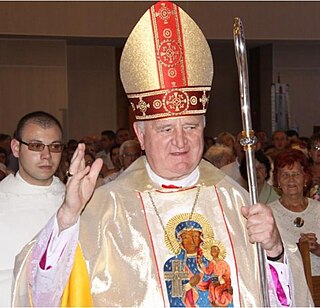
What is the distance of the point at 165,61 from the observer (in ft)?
12.2

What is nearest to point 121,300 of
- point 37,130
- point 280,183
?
point 37,130

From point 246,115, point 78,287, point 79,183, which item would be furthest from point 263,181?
point 79,183

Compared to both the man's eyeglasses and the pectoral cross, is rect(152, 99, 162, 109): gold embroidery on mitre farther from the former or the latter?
the man's eyeglasses

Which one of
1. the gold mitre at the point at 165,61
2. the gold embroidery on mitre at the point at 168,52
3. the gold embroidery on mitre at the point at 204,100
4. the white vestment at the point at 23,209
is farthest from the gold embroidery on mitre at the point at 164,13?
the white vestment at the point at 23,209

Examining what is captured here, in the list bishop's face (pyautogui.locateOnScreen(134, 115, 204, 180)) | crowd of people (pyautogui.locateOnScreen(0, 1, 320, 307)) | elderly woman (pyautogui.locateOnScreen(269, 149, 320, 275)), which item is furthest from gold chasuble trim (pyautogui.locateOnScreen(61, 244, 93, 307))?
elderly woman (pyautogui.locateOnScreen(269, 149, 320, 275))

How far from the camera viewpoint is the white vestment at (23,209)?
4895 mm

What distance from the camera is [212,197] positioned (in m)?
3.74

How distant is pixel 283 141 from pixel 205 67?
854cm

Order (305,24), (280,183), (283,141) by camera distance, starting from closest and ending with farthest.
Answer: (280,183) → (283,141) → (305,24)

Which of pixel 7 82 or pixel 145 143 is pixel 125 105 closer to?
pixel 7 82

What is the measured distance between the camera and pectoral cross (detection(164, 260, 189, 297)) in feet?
11.5

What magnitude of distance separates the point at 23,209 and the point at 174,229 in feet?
5.30

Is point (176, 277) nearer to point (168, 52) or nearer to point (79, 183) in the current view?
point (79, 183)

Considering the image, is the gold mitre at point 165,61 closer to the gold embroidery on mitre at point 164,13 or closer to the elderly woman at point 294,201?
the gold embroidery on mitre at point 164,13
